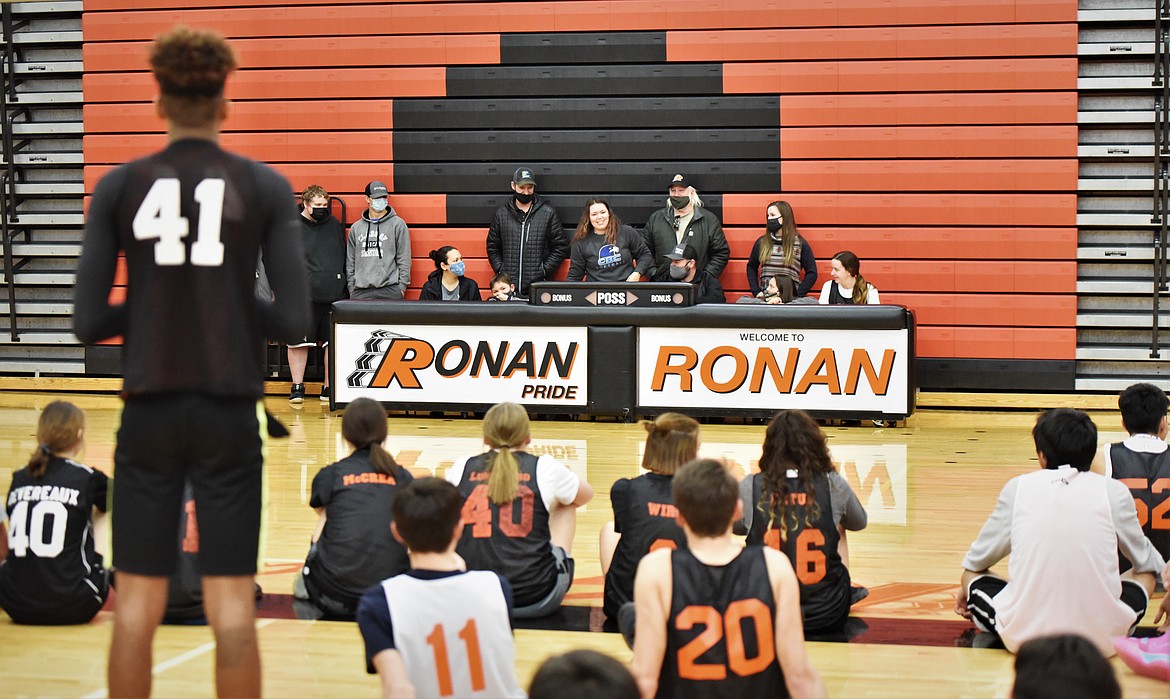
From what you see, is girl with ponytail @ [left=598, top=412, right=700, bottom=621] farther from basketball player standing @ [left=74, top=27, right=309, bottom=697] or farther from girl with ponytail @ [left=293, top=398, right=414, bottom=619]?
basketball player standing @ [left=74, top=27, right=309, bottom=697]

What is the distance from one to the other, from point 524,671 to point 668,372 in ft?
19.6

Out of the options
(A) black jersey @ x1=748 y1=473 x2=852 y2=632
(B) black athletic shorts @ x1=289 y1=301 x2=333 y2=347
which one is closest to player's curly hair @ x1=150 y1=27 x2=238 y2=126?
(A) black jersey @ x1=748 y1=473 x2=852 y2=632

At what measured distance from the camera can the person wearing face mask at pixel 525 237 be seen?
11.1m

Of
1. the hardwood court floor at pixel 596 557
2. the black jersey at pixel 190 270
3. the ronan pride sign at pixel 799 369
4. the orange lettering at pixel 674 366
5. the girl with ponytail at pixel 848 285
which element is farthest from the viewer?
the girl with ponytail at pixel 848 285

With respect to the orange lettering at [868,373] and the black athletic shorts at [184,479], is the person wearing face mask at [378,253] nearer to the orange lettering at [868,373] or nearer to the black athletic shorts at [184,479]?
the orange lettering at [868,373]

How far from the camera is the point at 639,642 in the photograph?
2.62m

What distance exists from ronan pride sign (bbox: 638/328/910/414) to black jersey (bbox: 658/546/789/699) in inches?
271

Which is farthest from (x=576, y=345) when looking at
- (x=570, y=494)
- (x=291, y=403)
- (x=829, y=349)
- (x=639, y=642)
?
(x=639, y=642)

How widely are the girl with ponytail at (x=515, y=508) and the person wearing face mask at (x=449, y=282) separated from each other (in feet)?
20.6

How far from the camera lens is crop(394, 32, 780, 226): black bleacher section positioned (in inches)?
445

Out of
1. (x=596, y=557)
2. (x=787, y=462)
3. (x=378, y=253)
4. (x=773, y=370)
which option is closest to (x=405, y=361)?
(x=378, y=253)

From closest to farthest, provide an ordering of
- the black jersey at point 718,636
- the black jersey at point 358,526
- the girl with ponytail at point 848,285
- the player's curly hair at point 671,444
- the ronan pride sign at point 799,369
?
the black jersey at point 718,636 → the player's curly hair at point 671,444 → the black jersey at point 358,526 → the ronan pride sign at point 799,369 → the girl with ponytail at point 848,285

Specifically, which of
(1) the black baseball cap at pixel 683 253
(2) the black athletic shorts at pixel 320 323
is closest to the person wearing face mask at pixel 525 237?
(1) the black baseball cap at pixel 683 253

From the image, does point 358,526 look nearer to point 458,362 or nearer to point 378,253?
point 458,362
